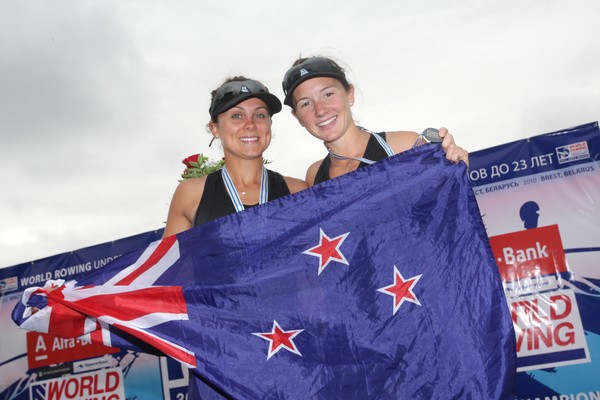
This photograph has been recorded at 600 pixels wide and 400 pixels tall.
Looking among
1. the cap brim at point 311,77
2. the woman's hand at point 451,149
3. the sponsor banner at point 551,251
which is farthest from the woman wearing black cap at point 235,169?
the sponsor banner at point 551,251

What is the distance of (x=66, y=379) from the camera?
8.01 meters

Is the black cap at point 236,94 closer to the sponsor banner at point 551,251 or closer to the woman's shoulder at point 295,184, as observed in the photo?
the woman's shoulder at point 295,184

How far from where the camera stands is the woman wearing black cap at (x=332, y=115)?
124 inches

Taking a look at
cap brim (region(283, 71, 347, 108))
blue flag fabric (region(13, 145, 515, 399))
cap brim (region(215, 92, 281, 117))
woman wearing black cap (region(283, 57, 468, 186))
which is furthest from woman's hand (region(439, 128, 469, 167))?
cap brim (region(215, 92, 281, 117))

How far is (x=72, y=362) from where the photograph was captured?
26.3 ft

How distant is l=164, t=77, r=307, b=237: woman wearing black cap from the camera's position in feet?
10.5

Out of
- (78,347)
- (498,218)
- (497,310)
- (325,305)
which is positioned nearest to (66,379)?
(78,347)

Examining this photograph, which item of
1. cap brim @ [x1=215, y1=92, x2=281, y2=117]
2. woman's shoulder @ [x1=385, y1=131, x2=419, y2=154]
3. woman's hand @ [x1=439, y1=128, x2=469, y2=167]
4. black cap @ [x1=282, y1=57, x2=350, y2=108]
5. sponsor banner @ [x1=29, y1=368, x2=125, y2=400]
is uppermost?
black cap @ [x1=282, y1=57, x2=350, y2=108]

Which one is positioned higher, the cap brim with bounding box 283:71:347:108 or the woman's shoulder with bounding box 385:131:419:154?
the cap brim with bounding box 283:71:347:108

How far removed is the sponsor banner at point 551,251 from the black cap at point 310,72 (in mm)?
3614

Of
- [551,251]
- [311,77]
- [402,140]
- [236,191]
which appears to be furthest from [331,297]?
[551,251]

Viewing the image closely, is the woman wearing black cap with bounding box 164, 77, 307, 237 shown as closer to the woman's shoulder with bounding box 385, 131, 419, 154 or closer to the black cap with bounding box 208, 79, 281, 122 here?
the black cap with bounding box 208, 79, 281, 122

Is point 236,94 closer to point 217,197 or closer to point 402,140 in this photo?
point 217,197

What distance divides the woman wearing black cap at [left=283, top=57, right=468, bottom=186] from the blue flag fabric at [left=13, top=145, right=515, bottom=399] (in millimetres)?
292
